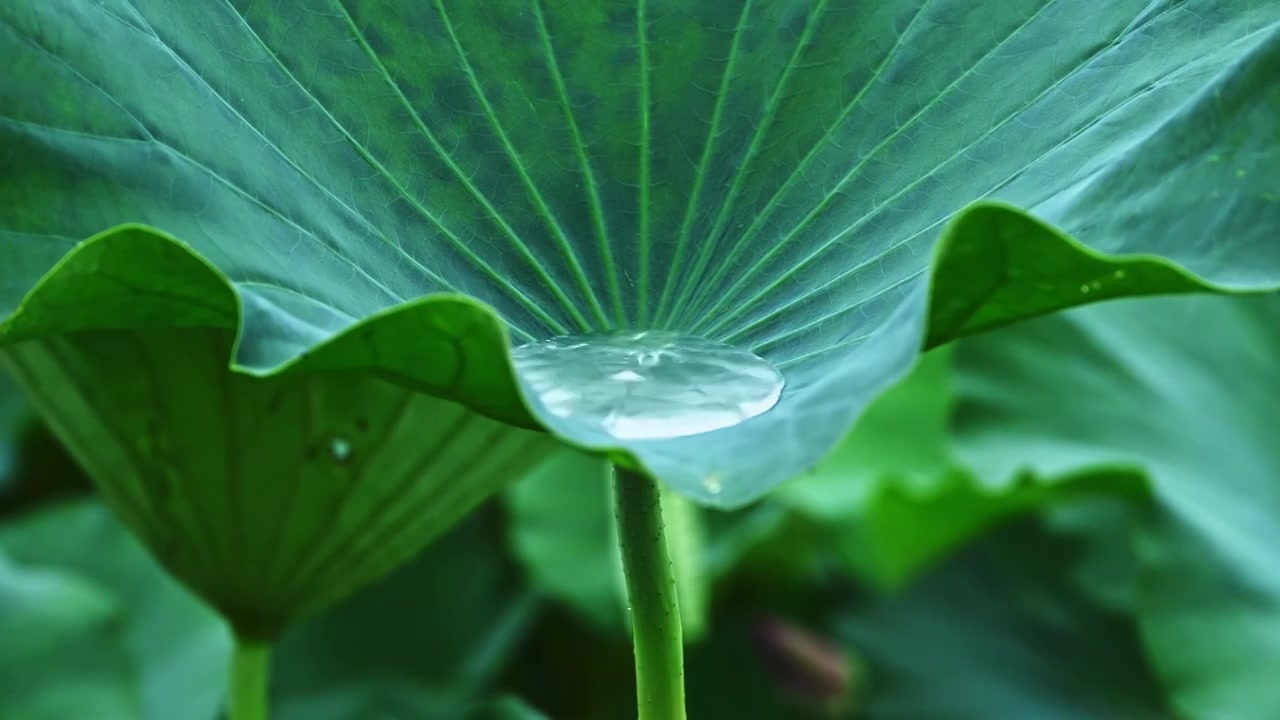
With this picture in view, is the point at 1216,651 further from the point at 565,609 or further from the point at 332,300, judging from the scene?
the point at 332,300

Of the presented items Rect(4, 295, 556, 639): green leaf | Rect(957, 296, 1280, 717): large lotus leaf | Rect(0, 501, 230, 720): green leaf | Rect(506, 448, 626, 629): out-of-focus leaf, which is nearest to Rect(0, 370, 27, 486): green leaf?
Rect(0, 501, 230, 720): green leaf

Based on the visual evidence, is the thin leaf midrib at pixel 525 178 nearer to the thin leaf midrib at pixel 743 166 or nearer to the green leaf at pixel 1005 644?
the thin leaf midrib at pixel 743 166

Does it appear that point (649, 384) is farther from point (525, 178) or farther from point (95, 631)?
point (95, 631)

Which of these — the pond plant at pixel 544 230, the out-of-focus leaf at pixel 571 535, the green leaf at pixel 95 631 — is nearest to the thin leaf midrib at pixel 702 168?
the pond plant at pixel 544 230

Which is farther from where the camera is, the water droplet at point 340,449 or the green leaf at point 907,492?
the green leaf at point 907,492

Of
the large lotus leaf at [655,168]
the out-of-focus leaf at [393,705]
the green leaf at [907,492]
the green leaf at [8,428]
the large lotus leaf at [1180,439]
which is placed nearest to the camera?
the large lotus leaf at [655,168]
